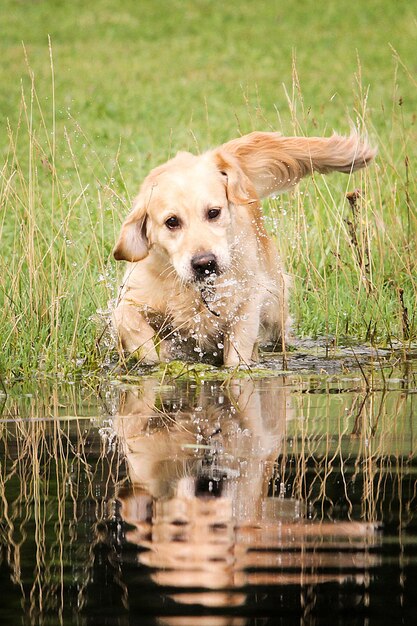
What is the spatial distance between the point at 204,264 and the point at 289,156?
148 cm

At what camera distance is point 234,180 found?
7109 millimetres

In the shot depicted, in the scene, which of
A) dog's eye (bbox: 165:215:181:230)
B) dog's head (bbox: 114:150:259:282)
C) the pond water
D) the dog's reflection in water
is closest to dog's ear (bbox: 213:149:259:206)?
dog's head (bbox: 114:150:259:282)

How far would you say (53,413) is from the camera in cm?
538

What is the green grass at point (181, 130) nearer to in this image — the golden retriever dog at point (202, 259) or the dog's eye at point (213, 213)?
the golden retriever dog at point (202, 259)

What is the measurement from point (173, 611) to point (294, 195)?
19.1 ft

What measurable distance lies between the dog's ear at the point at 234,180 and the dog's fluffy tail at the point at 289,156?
8.5 inches

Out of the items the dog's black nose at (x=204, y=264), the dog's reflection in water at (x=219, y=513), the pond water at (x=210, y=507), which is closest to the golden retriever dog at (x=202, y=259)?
the dog's black nose at (x=204, y=264)

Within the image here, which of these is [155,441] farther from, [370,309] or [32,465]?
[370,309]

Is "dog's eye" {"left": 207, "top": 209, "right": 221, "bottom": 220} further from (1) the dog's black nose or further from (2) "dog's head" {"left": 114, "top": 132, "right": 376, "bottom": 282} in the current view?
(1) the dog's black nose

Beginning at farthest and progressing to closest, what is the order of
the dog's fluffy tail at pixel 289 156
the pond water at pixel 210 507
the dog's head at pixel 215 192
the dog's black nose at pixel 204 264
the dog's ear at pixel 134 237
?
the dog's fluffy tail at pixel 289 156, the dog's ear at pixel 134 237, the dog's head at pixel 215 192, the dog's black nose at pixel 204 264, the pond water at pixel 210 507

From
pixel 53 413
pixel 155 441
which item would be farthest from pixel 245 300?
pixel 155 441

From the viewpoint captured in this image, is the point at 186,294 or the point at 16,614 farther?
the point at 186,294

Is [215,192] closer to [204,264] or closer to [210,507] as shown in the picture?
[204,264]

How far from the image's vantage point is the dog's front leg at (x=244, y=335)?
7.04m
